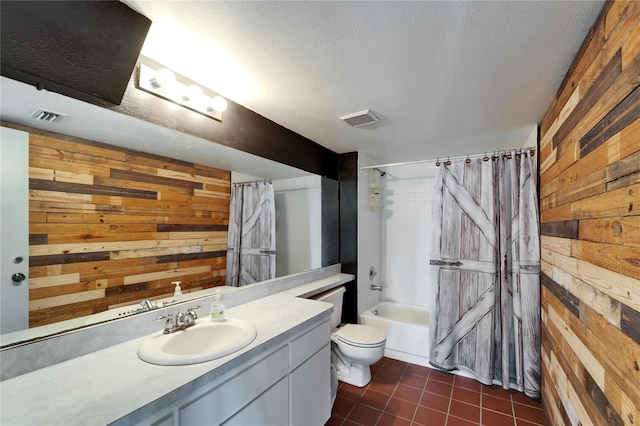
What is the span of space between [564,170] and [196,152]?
211cm

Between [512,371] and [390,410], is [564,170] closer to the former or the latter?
[512,371]

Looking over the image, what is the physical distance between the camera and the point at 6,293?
0.94 meters

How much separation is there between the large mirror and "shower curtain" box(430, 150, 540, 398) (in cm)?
123

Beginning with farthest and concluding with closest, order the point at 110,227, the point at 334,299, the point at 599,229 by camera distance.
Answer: the point at 334,299 → the point at 110,227 → the point at 599,229

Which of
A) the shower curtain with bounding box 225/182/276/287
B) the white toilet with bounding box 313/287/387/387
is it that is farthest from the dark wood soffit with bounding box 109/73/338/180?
the white toilet with bounding box 313/287/387/387

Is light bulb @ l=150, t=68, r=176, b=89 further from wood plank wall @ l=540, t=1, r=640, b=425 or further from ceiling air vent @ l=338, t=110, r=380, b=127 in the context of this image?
wood plank wall @ l=540, t=1, r=640, b=425

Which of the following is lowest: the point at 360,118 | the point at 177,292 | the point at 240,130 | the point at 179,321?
the point at 179,321

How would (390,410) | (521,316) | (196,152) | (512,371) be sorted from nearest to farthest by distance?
(196,152)
(390,410)
(521,316)
(512,371)

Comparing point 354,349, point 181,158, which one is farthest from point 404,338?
point 181,158

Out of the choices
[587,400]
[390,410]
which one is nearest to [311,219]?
[390,410]

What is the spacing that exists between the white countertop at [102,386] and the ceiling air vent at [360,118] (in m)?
1.53

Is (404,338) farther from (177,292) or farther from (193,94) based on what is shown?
(193,94)

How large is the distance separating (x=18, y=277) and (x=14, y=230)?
17 centimetres

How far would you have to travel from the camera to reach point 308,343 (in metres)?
1.56
